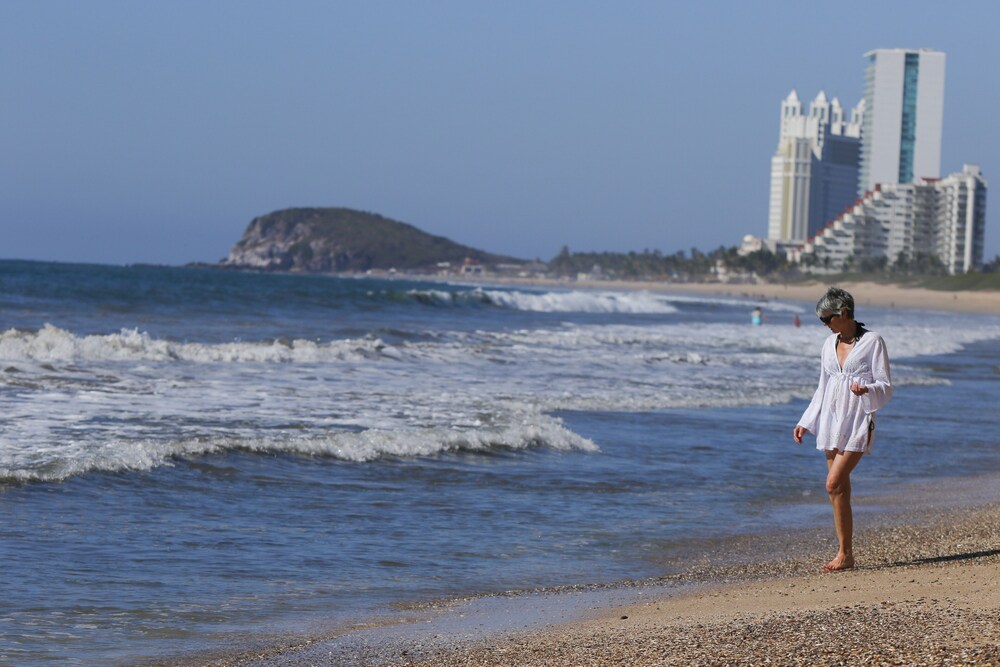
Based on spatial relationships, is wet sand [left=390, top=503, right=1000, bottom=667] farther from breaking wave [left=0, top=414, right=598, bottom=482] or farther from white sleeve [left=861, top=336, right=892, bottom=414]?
breaking wave [left=0, top=414, right=598, bottom=482]

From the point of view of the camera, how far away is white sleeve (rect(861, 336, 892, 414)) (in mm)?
6621

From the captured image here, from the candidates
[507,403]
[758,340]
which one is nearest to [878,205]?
[758,340]

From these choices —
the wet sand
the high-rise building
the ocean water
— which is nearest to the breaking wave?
the ocean water

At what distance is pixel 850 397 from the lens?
675 cm

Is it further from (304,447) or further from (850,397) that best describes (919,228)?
(850,397)

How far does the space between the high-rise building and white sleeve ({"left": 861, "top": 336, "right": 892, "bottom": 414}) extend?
622ft

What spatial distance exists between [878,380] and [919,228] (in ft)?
655

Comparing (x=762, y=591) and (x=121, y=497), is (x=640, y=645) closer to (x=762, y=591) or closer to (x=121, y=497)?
→ (x=762, y=591)

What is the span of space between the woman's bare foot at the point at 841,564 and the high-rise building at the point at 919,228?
189440 millimetres

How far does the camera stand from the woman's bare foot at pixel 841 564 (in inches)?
271

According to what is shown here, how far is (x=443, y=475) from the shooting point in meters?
10.4

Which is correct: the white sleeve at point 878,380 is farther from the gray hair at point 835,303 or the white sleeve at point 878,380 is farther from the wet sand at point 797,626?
the wet sand at point 797,626

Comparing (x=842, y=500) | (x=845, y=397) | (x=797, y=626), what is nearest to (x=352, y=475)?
(x=842, y=500)

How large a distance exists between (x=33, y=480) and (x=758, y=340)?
28.2 m
